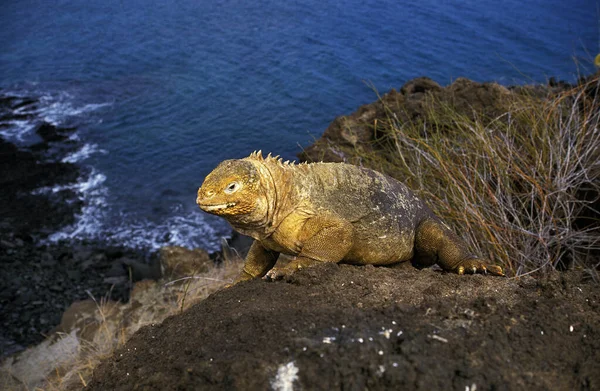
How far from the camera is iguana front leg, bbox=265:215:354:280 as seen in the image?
316 cm

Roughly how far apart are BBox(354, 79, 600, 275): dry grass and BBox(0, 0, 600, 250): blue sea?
5.57m

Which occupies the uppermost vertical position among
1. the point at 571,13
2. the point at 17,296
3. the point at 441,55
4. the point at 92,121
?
the point at 571,13

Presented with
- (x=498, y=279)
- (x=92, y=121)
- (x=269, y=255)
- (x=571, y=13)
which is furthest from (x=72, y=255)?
(x=571, y=13)

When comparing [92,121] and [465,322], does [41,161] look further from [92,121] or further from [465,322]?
[465,322]

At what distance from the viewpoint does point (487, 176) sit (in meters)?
5.43

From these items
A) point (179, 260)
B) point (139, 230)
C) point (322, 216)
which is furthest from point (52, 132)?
point (322, 216)

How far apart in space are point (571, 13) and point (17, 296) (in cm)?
1572

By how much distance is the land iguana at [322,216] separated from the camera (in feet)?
9.64

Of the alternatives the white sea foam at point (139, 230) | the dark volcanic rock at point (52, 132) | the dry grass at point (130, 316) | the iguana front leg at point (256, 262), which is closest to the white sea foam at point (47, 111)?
the dark volcanic rock at point (52, 132)

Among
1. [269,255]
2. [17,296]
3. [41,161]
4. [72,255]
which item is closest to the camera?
[269,255]

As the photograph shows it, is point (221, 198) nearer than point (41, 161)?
Yes

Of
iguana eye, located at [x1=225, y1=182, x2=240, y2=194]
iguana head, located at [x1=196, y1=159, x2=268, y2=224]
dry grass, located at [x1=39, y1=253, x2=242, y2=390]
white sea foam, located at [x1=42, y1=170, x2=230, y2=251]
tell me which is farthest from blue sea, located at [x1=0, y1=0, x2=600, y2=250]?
iguana eye, located at [x1=225, y1=182, x2=240, y2=194]

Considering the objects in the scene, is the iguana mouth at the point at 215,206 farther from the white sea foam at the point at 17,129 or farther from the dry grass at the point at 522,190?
the white sea foam at the point at 17,129

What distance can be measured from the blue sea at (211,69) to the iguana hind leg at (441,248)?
7.56 m
